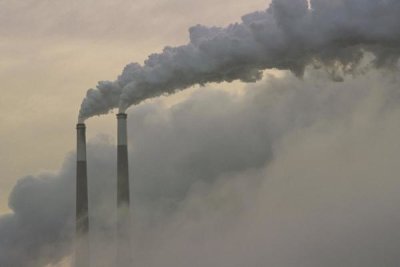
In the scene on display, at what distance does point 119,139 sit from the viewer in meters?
53.4

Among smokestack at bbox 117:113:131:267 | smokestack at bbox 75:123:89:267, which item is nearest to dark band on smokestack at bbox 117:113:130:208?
smokestack at bbox 117:113:131:267

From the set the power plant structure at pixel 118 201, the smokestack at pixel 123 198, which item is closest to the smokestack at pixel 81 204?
the power plant structure at pixel 118 201

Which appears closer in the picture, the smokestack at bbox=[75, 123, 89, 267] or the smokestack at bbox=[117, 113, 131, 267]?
the smokestack at bbox=[117, 113, 131, 267]

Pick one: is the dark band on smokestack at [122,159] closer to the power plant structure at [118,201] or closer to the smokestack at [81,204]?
the power plant structure at [118,201]

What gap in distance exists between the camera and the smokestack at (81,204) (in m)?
56.7

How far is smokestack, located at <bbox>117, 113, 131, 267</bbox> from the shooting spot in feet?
175

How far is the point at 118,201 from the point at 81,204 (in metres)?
4.60

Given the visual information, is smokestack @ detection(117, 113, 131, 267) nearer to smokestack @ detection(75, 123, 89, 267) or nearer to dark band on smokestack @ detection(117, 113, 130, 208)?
dark band on smokestack @ detection(117, 113, 130, 208)

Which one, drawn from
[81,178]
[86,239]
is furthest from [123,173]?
[86,239]

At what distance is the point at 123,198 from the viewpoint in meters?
53.9

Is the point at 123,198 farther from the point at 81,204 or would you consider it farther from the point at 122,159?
the point at 81,204

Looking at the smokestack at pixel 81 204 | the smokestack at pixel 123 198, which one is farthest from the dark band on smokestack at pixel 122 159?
the smokestack at pixel 81 204

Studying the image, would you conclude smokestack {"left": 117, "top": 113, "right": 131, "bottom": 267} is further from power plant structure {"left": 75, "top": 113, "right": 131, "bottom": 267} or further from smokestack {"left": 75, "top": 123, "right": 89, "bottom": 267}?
smokestack {"left": 75, "top": 123, "right": 89, "bottom": 267}

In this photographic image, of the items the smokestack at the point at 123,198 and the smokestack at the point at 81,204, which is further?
the smokestack at the point at 81,204
